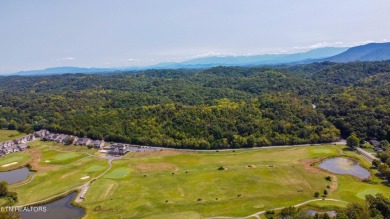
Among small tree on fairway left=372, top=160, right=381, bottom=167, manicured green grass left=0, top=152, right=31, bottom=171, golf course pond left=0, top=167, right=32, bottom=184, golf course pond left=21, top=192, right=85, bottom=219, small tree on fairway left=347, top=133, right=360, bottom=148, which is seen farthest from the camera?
small tree on fairway left=347, top=133, right=360, bottom=148

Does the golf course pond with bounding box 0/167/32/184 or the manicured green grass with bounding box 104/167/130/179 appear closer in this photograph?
the manicured green grass with bounding box 104/167/130/179

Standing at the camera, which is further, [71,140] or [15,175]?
[71,140]

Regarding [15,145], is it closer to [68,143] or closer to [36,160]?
[68,143]

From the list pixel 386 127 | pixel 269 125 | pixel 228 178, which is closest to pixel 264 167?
pixel 228 178


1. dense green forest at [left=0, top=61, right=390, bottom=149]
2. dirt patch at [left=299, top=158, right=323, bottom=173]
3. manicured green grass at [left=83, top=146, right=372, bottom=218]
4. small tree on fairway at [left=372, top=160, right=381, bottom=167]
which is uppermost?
Result: dense green forest at [left=0, top=61, right=390, bottom=149]

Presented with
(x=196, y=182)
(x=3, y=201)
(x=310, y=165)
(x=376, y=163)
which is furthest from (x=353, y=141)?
(x=3, y=201)

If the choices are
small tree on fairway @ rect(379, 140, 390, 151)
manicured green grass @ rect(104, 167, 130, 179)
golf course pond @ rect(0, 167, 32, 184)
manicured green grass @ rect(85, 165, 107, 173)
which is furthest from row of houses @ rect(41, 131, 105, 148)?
small tree on fairway @ rect(379, 140, 390, 151)

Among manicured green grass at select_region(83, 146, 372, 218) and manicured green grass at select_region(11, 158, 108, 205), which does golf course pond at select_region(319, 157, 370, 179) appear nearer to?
manicured green grass at select_region(83, 146, 372, 218)
